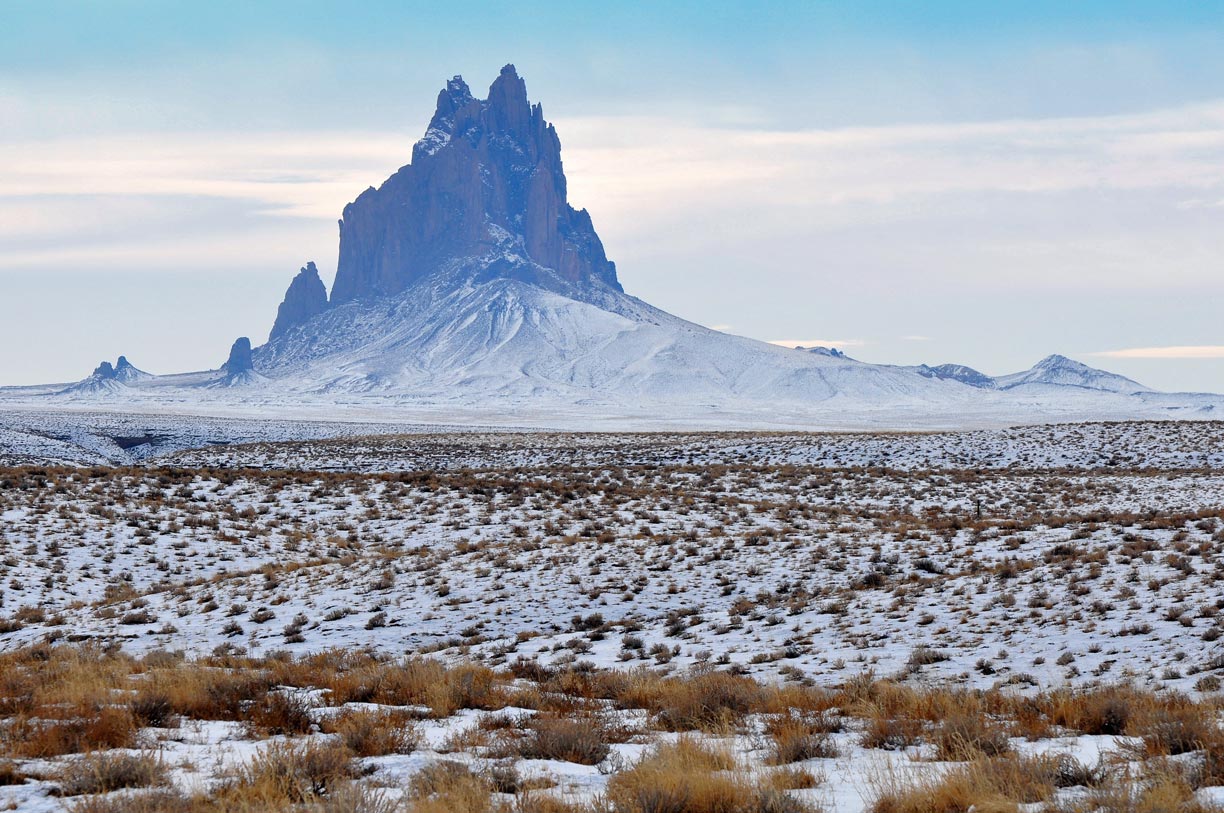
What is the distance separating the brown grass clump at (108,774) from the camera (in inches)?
233

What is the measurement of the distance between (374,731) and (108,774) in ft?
6.38

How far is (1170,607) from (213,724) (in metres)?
12.0

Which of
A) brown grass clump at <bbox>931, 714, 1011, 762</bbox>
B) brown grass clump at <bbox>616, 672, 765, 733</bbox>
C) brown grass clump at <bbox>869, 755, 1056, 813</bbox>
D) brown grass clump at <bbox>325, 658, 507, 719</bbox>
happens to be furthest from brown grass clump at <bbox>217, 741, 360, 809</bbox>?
brown grass clump at <bbox>931, 714, 1011, 762</bbox>

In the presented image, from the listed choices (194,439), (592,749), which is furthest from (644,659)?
(194,439)

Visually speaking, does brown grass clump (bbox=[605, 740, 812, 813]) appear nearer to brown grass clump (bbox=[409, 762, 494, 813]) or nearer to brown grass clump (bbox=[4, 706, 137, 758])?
brown grass clump (bbox=[409, 762, 494, 813])

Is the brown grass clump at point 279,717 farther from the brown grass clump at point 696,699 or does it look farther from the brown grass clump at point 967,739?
the brown grass clump at point 967,739

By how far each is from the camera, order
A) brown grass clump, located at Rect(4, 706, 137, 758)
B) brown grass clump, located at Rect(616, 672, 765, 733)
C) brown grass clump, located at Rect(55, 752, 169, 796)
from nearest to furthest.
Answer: brown grass clump, located at Rect(55, 752, 169, 796)
brown grass clump, located at Rect(4, 706, 137, 758)
brown grass clump, located at Rect(616, 672, 765, 733)

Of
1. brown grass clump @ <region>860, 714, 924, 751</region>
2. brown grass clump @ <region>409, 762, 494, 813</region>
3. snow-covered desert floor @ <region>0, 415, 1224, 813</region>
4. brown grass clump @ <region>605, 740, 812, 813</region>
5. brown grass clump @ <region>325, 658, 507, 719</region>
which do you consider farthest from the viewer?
brown grass clump @ <region>325, 658, 507, 719</region>

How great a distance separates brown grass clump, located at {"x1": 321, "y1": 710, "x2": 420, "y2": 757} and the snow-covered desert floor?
0.11 m

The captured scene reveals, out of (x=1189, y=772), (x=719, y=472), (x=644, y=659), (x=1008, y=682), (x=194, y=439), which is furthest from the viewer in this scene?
(x=194, y=439)

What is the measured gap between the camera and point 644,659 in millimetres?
13016

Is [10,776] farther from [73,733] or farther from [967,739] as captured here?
[967,739]

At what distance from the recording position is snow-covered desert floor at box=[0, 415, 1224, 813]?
22.9 ft

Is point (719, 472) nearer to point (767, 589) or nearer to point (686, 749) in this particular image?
point (767, 589)
